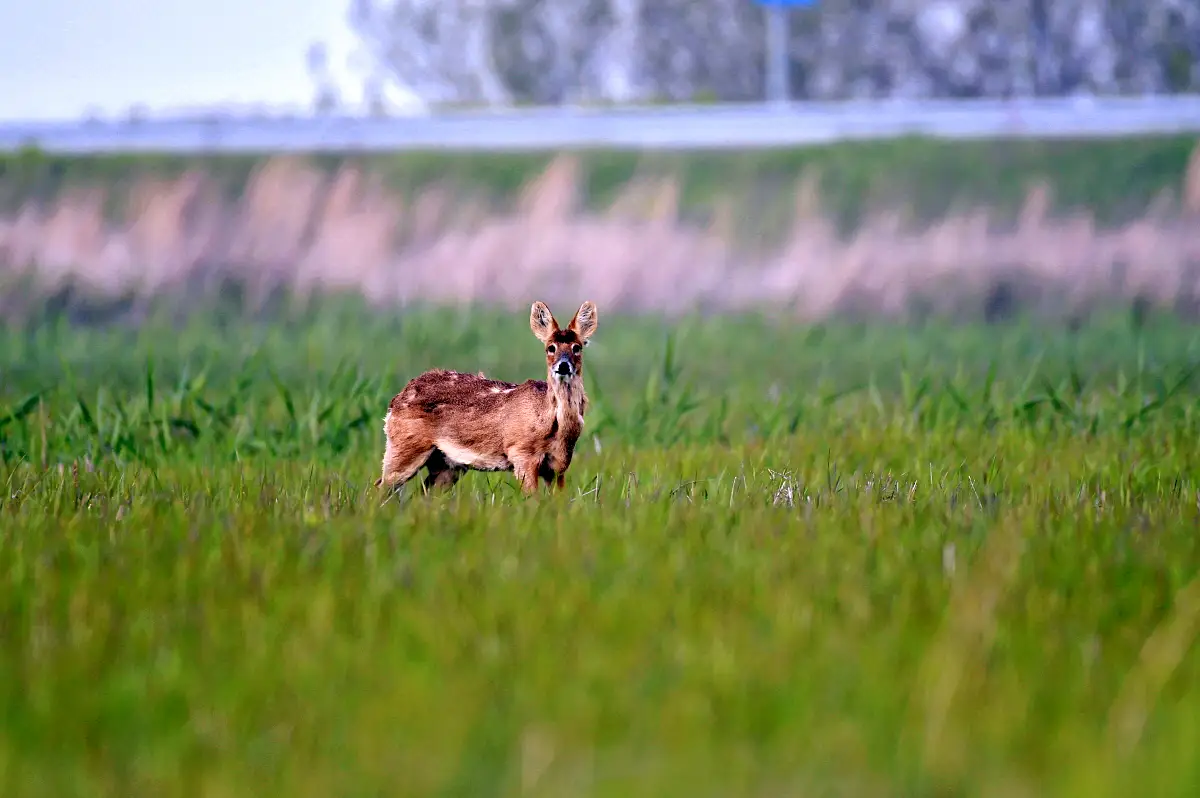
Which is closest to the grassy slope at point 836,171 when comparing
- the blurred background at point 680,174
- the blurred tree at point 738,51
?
the blurred background at point 680,174

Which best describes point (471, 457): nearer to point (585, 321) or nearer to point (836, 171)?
point (585, 321)

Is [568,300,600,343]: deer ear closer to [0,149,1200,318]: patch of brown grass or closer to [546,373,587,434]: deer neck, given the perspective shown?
[546,373,587,434]: deer neck

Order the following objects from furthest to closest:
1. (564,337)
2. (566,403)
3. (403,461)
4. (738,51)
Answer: (738,51) < (403,461) < (566,403) < (564,337)

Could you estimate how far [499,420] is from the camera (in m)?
6.25

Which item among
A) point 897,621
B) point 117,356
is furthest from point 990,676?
point 117,356

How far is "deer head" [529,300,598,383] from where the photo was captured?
5816mm

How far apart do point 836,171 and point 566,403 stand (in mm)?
18695

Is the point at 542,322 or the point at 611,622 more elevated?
the point at 542,322

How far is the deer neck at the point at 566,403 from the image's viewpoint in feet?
19.7

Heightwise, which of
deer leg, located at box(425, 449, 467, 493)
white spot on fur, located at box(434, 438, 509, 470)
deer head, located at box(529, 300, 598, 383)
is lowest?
deer leg, located at box(425, 449, 467, 493)

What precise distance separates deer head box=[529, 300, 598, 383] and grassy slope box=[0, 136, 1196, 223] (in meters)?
15.6

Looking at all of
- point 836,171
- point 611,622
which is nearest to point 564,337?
point 611,622

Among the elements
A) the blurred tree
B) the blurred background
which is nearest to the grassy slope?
the blurred background

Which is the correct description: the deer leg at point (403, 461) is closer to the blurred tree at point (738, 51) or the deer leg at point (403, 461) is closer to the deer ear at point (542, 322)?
the deer ear at point (542, 322)
